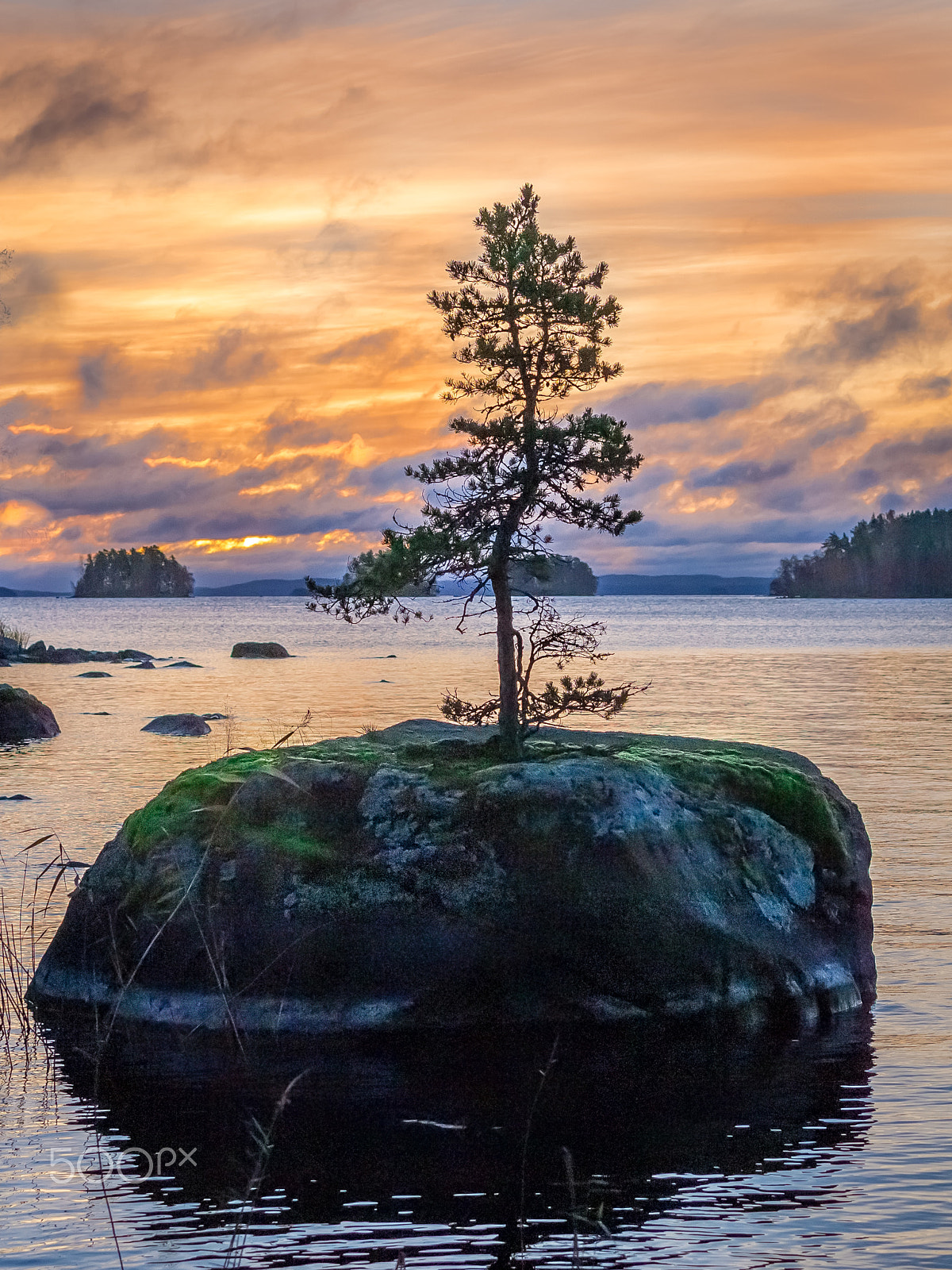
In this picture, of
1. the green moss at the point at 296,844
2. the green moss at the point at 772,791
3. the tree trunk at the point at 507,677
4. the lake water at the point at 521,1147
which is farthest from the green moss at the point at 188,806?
the green moss at the point at 772,791

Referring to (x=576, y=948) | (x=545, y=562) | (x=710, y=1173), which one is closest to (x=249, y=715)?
(x=545, y=562)

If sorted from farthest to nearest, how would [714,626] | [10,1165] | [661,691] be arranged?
[714,626], [661,691], [10,1165]

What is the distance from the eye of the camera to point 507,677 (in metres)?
14.8

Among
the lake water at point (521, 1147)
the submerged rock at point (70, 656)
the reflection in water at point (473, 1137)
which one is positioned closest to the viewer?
the lake water at point (521, 1147)

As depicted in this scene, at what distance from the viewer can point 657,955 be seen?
39.6 ft

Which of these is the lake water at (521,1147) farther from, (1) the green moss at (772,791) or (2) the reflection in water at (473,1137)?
(1) the green moss at (772,791)

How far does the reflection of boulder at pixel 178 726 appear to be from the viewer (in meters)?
37.9

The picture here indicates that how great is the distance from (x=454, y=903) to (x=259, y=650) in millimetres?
72285

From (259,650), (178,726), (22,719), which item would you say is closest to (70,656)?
(259,650)

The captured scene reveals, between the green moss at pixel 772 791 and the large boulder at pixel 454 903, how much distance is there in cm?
6

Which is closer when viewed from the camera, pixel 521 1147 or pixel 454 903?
pixel 521 1147

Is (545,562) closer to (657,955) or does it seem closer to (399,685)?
(657,955)

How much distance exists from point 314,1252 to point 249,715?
36.4 m

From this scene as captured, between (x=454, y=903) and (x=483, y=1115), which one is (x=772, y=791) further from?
(x=483, y=1115)
